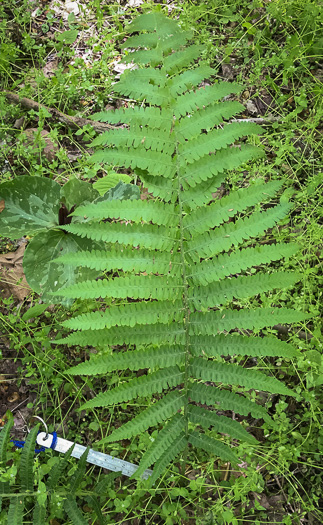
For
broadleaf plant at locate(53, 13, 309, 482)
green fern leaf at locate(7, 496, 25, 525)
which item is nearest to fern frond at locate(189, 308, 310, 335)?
broadleaf plant at locate(53, 13, 309, 482)

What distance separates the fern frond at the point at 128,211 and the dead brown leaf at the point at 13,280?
46.9 inches

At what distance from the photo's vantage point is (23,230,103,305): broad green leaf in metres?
2.12

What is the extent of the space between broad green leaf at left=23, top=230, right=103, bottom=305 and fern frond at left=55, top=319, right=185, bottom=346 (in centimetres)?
52

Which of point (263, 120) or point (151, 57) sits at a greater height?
point (151, 57)

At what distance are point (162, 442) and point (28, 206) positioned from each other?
1.40 metres

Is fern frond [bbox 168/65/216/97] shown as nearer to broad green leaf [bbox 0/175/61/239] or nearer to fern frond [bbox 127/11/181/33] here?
fern frond [bbox 127/11/181/33]

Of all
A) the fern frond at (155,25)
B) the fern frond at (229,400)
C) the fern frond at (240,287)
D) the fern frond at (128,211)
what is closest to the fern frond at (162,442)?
the fern frond at (229,400)

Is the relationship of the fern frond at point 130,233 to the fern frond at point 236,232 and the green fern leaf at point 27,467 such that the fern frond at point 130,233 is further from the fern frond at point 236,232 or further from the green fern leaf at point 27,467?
the green fern leaf at point 27,467

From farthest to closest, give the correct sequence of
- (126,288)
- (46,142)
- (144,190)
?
(46,142) < (144,190) < (126,288)

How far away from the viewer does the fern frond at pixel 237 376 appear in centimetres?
158

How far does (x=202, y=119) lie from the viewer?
1638 millimetres

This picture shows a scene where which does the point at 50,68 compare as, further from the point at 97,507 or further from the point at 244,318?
the point at 97,507

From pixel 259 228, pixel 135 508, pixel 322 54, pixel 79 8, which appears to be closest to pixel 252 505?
pixel 135 508

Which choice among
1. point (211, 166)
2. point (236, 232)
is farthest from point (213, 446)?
point (211, 166)
